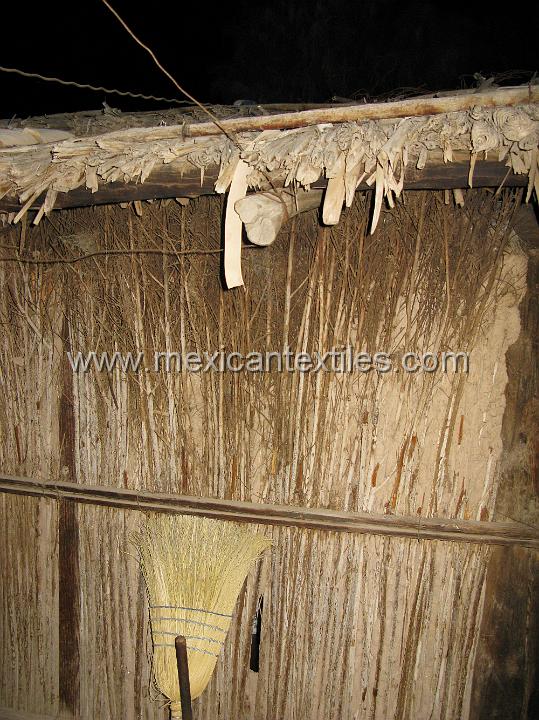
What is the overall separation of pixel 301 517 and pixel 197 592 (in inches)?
18.6

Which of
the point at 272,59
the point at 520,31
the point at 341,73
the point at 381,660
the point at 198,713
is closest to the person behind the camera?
the point at 381,660

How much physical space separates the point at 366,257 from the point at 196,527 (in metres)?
1.18

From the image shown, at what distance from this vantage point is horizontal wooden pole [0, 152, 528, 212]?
1.39 meters

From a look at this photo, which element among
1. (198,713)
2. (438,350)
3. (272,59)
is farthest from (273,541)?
(272,59)

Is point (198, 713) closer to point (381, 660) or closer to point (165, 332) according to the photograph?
point (381, 660)

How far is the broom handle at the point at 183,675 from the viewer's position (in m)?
1.74

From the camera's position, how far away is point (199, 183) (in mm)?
1593

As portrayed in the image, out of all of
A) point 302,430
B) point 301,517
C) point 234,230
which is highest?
point 234,230

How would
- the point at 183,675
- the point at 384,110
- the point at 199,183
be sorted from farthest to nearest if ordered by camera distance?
1. the point at 183,675
2. the point at 199,183
3. the point at 384,110

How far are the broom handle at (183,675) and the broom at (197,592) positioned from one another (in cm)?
17

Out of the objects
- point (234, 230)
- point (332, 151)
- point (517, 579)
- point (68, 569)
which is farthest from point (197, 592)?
point (332, 151)

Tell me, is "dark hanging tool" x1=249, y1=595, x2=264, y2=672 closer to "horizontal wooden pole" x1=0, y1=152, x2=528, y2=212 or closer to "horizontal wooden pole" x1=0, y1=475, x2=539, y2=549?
"horizontal wooden pole" x1=0, y1=475, x2=539, y2=549

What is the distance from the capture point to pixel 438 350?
1.86 m

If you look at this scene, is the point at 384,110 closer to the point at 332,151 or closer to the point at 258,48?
the point at 332,151
